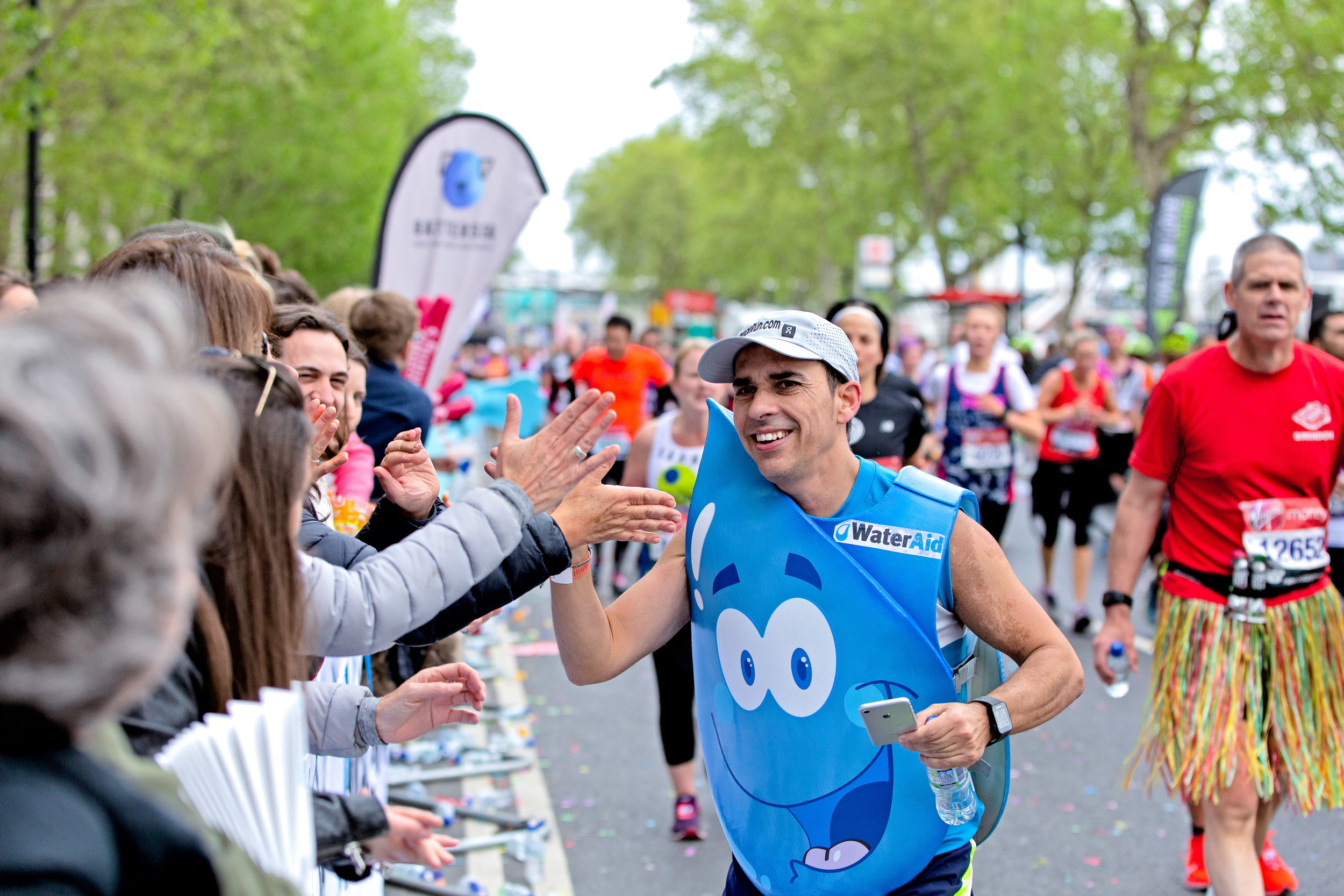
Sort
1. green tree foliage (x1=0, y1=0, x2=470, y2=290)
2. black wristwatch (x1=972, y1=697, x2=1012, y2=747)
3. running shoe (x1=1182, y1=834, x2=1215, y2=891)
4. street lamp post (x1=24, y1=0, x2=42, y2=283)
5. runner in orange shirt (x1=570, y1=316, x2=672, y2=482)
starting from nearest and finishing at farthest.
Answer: black wristwatch (x1=972, y1=697, x2=1012, y2=747) → running shoe (x1=1182, y1=834, x2=1215, y2=891) → runner in orange shirt (x1=570, y1=316, x2=672, y2=482) → street lamp post (x1=24, y1=0, x2=42, y2=283) → green tree foliage (x1=0, y1=0, x2=470, y2=290)

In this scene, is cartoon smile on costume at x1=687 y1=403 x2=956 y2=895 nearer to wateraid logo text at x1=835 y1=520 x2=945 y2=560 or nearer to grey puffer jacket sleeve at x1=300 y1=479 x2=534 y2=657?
wateraid logo text at x1=835 y1=520 x2=945 y2=560

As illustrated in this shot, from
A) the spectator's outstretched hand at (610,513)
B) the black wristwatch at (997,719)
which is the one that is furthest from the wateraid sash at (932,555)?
the spectator's outstretched hand at (610,513)

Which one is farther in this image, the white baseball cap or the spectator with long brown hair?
the white baseball cap

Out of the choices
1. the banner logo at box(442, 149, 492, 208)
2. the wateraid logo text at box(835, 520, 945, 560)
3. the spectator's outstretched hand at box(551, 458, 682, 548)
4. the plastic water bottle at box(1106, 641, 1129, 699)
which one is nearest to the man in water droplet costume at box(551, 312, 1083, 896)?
the wateraid logo text at box(835, 520, 945, 560)

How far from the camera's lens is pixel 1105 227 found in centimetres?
3766

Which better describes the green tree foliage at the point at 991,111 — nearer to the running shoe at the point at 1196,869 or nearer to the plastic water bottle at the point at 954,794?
the running shoe at the point at 1196,869

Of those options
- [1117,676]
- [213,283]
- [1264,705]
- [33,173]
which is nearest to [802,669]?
[213,283]

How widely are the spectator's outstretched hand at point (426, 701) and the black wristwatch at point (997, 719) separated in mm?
975

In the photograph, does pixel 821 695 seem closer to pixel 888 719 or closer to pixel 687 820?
pixel 888 719

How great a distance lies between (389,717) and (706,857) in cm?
287

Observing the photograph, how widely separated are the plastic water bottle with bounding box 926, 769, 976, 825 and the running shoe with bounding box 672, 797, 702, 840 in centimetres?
256

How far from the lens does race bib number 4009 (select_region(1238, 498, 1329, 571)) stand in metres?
3.69

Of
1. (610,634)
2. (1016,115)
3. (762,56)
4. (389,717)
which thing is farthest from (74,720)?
(762,56)

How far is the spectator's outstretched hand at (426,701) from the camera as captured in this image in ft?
6.90
